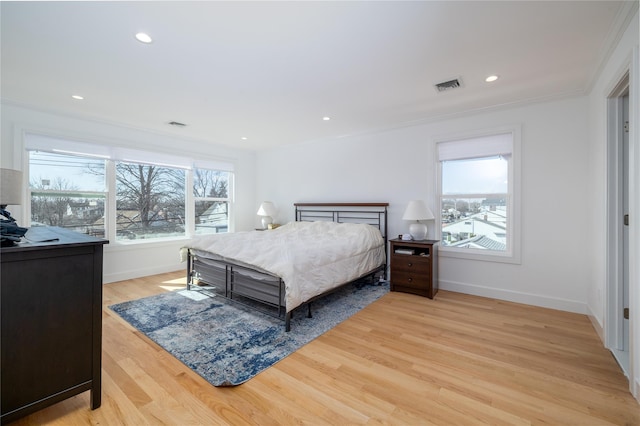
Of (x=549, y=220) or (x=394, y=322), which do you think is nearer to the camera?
(x=394, y=322)

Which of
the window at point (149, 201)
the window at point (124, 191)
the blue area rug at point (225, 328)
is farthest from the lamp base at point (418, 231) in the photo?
the window at point (149, 201)

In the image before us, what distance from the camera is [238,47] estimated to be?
2256 millimetres

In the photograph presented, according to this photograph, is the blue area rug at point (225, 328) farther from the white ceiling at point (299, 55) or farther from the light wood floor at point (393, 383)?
the white ceiling at point (299, 55)

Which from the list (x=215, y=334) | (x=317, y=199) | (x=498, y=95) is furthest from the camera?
(x=317, y=199)

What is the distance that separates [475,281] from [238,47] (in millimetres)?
3888

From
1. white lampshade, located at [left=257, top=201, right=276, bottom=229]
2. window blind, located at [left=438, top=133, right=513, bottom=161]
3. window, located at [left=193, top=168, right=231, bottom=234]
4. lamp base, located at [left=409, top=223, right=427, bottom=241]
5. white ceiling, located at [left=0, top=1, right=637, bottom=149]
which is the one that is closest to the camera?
white ceiling, located at [left=0, top=1, right=637, bottom=149]

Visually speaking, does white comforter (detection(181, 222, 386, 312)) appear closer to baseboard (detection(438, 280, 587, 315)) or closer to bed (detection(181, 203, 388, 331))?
bed (detection(181, 203, 388, 331))

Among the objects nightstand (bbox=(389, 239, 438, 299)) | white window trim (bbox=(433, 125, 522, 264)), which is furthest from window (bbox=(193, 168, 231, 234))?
white window trim (bbox=(433, 125, 522, 264))

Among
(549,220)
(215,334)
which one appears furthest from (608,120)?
(215,334)


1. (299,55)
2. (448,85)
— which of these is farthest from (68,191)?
(448,85)

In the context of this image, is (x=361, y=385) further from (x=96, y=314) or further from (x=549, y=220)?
(x=549, y=220)

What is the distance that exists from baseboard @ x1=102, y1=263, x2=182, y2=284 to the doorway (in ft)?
18.7

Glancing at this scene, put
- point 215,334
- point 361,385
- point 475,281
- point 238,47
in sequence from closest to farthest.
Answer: point 361,385
point 238,47
point 215,334
point 475,281

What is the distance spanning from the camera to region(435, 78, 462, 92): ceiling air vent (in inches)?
112
